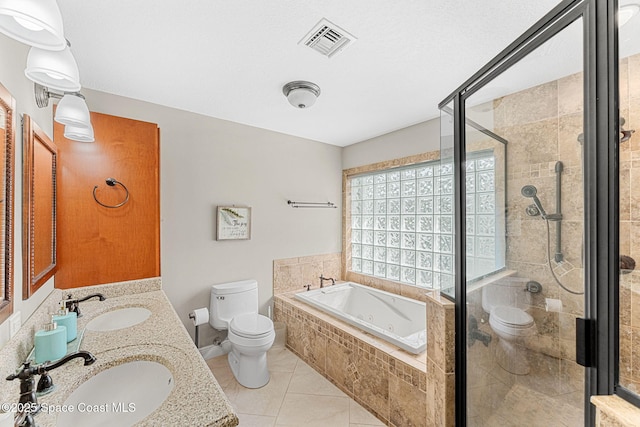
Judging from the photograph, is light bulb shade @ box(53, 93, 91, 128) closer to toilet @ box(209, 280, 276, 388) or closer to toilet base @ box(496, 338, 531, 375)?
toilet @ box(209, 280, 276, 388)

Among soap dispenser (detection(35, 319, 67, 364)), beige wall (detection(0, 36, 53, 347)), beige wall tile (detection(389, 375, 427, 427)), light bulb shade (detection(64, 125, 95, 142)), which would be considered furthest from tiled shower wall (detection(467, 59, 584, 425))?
light bulb shade (detection(64, 125, 95, 142))

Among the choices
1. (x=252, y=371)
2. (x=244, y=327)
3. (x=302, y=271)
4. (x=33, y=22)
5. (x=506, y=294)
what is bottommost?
(x=252, y=371)

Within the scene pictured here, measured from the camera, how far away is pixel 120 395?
42.9 inches

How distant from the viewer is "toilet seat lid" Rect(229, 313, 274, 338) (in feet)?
7.62

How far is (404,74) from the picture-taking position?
1.99m

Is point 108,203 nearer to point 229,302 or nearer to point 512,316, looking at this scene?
point 229,302

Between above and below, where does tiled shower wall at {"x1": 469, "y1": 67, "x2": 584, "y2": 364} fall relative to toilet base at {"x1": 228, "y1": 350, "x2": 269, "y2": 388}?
above

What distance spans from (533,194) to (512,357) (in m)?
0.78

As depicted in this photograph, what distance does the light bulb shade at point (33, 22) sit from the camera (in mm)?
593

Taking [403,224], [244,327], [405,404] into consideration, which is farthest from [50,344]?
[403,224]

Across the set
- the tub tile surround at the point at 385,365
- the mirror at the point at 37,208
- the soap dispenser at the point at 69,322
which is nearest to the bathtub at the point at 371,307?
the tub tile surround at the point at 385,365

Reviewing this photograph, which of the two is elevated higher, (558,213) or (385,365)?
(558,213)

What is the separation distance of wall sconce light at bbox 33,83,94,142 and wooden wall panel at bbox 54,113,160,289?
445mm

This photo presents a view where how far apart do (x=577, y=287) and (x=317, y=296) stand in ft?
8.36
